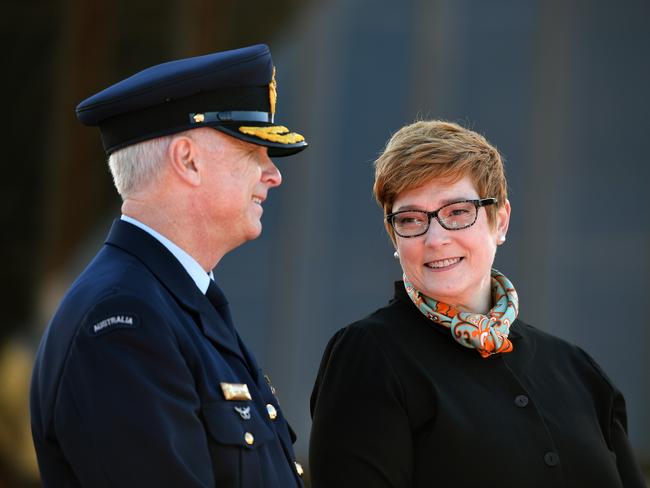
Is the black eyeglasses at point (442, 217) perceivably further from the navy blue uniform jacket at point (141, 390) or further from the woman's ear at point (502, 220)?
the navy blue uniform jacket at point (141, 390)

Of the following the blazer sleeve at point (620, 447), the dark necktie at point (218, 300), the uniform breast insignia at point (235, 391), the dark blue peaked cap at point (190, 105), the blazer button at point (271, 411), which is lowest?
the blazer sleeve at point (620, 447)

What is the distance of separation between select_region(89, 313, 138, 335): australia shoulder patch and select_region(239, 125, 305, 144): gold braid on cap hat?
49 centimetres

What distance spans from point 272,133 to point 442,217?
0.57 m

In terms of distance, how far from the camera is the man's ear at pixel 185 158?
7.30ft

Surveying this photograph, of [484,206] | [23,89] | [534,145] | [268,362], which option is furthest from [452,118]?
[484,206]

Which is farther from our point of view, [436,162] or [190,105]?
[436,162]

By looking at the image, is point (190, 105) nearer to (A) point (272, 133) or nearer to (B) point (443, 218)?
(A) point (272, 133)

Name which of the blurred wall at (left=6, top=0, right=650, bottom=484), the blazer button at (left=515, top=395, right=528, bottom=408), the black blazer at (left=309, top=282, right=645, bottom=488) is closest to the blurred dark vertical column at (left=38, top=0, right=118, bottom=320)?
the blurred wall at (left=6, top=0, right=650, bottom=484)

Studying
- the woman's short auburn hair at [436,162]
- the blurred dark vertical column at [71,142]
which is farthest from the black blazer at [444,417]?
the blurred dark vertical column at [71,142]

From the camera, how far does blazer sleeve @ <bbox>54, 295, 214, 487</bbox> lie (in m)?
1.95

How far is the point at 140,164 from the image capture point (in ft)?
7.40

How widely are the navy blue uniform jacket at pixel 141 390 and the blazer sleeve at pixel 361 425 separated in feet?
0.86

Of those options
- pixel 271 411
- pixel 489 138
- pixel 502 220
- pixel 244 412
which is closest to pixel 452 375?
pixel 502 220

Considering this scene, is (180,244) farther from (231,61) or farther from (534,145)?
(534,145)
